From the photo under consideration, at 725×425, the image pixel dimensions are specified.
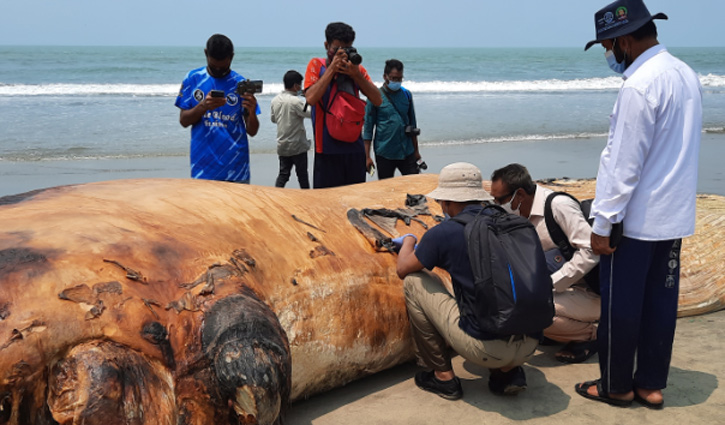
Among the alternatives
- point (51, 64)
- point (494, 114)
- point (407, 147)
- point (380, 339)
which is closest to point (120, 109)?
point (494, 114)

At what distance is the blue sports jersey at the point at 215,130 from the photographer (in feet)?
17.1

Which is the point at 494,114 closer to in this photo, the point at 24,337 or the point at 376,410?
the point at 376,410

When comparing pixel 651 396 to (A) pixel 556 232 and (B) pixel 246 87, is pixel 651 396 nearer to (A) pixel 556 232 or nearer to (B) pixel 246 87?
(A) pixel 556 232

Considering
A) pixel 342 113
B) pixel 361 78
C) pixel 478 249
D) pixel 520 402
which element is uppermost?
pixel 361 78

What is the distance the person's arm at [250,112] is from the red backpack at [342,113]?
1.91 feet

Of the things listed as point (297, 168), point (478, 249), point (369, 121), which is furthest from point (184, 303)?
point (297, 168)

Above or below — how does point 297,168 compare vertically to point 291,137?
below

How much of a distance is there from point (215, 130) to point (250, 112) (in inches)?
11.3

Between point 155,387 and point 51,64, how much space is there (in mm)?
42630

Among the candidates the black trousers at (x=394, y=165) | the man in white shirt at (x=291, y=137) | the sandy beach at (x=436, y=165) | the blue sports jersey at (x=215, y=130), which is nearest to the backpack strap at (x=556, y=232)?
the blue sports jersey at (x=215, y=130)

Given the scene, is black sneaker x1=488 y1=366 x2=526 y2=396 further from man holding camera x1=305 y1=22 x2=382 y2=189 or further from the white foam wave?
the white foam wave

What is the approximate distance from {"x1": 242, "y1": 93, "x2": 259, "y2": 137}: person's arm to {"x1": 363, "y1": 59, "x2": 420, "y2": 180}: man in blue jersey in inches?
87.8

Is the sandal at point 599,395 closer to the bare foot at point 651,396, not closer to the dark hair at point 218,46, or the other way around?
the bare foot at point 651,396

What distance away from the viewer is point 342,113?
5.54m
